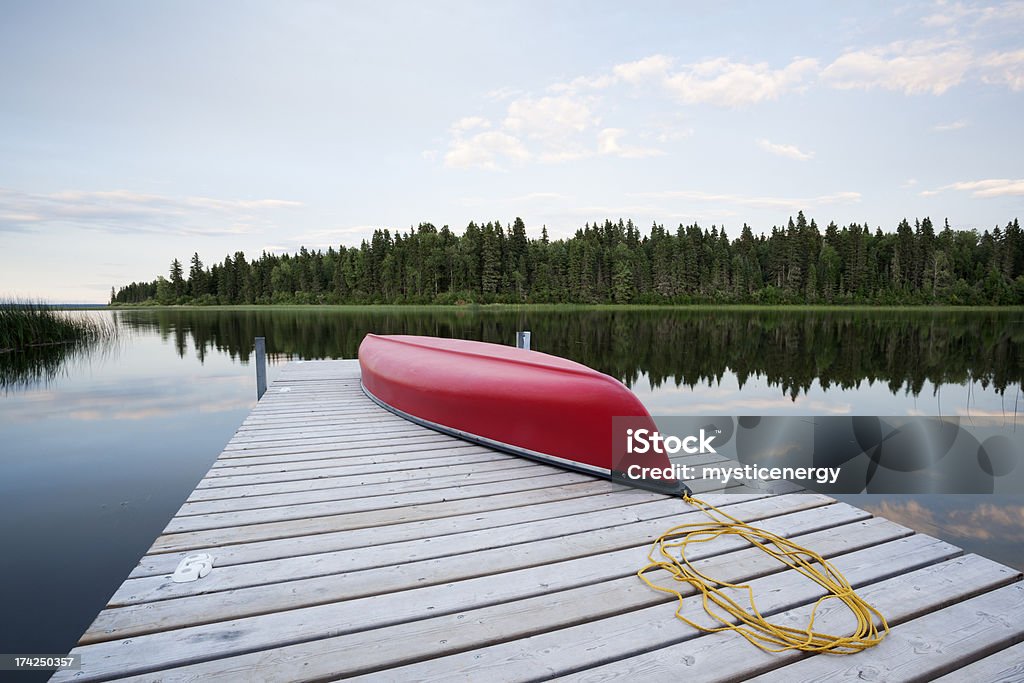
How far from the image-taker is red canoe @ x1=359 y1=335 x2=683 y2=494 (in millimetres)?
2770

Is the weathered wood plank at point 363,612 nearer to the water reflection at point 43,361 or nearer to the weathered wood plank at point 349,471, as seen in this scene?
the weathered wood plank at point 349,471

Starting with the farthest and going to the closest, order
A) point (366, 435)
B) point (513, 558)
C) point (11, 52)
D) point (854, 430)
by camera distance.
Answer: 1. point (11, 52)
2. point (854, 430)
3. point (366, 435)
4. point (513, 558)

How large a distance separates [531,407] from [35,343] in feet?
54.9

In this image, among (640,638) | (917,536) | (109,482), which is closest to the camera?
(640,638)

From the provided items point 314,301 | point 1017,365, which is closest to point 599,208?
point 314,301

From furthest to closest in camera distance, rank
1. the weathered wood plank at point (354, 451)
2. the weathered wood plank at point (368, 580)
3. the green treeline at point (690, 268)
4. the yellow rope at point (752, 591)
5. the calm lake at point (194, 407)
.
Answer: the green treeline at point (690, 268) < the weathered wood plank at point (354, 451) < the calm lake at point (194, 407) < the weathered wood plank at point (368, 580) < the yellow rope at point (752, 591)

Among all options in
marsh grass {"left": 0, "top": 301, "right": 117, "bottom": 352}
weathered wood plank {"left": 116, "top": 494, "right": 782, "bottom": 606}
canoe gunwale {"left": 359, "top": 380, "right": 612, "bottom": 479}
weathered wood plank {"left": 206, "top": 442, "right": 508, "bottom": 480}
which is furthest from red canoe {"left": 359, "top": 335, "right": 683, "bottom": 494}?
marsh grass {"left": 0, "top": 301, "right": 117, "bottom": 352}

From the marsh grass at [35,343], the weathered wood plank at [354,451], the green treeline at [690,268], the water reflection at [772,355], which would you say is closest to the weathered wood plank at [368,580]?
the weathered wood plank at [354,451]

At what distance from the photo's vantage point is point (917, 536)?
216 centimetres

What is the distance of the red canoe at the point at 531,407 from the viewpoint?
2.77 m

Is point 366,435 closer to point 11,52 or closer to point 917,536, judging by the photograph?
point 917,536

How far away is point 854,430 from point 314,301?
64.7 meters

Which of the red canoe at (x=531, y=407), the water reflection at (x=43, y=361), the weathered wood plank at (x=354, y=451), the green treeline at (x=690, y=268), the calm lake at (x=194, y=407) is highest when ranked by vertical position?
the green treeline at (x=690, y=268)

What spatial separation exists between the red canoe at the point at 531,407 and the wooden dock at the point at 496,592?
17 cm
